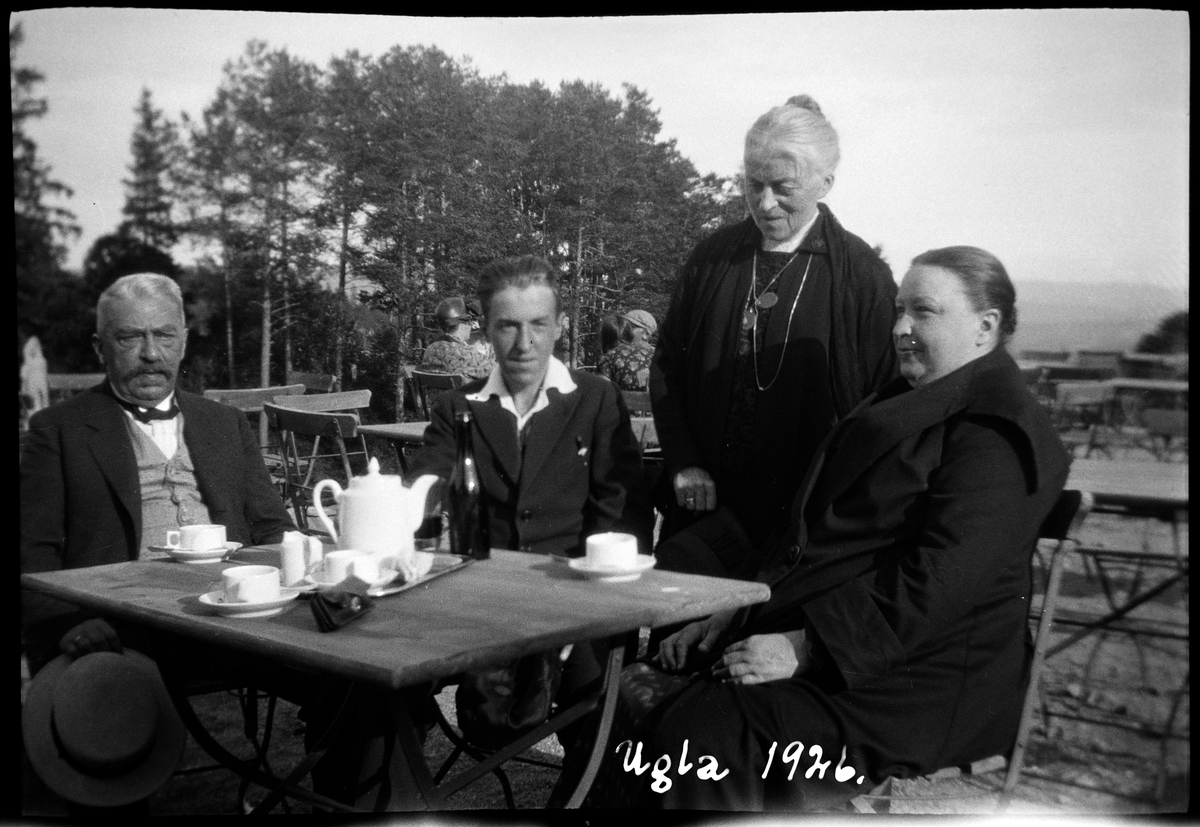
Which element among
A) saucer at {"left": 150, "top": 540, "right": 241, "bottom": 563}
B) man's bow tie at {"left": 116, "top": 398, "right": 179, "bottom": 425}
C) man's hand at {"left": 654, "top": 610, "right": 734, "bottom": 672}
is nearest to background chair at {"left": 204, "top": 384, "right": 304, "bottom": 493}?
man's bow tie at {"left": 116, "top": 398, "right": 179, "bottom": 425}

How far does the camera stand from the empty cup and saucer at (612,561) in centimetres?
209

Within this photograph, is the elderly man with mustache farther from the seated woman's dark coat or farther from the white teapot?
the seated woman's dark coat

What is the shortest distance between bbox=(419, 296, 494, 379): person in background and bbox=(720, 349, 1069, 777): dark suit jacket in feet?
3.43

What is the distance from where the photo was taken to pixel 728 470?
2645 mm

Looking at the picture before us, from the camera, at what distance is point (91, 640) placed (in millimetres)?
Result: 2322

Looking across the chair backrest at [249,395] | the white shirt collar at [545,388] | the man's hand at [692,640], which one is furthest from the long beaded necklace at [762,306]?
the chair backrest at [249,395]

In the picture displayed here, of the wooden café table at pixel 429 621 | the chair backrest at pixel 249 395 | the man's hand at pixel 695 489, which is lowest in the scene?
the wooden café table at pixel 429 621

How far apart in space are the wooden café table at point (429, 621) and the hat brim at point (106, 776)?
119 mm

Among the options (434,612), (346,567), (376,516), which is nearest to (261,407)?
(376,516)

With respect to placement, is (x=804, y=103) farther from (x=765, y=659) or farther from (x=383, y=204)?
(x=765, y=659)

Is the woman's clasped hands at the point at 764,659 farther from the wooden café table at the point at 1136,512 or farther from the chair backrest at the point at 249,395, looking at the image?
the chair backrest at the point at 249,395

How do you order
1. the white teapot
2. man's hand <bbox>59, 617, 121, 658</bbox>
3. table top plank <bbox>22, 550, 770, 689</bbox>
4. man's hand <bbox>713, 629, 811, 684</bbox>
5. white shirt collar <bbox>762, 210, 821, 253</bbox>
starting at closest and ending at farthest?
table top plank <bbox>22, 550, 770, 689</bbox> → the white teapot → man's hand <bbox>713, 629, 811, 684</bbox> → man's hand <bbox>59, 617, 121, 658</bbox> → white shirt collar <bbox>762, 210, 821, 253</bbox>

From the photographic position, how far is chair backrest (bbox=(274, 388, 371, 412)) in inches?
107

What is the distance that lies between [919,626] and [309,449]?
1634 millimetres
